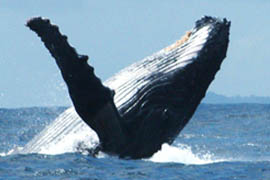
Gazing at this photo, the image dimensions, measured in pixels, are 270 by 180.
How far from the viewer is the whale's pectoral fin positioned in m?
8.61

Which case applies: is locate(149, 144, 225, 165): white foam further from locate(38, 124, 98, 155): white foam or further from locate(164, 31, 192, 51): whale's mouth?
locate(164, 31, 192, 51): whale's mouth

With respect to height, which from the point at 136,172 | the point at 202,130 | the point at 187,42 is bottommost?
the point at 136,172

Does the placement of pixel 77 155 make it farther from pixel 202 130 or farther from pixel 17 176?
pixel 202 130

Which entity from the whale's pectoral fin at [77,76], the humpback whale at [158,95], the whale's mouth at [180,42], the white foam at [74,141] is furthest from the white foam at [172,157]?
the whale's pectoral fin at [77,76]

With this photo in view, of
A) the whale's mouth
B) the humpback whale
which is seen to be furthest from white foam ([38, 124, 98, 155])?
the whale's mouth

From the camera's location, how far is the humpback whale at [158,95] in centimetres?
925

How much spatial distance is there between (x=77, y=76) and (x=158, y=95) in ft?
4.23

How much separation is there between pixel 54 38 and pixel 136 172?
2110 millimetres

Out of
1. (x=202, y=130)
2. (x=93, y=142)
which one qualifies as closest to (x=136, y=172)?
(x=93, y=142)

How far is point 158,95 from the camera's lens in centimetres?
958

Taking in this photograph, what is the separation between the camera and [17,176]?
32.8 ft

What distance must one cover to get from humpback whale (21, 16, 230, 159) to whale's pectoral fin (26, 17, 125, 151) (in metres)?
0.02

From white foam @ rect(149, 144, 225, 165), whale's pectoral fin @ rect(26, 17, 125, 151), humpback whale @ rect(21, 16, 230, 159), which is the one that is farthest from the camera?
white foam @ rect(149, 144, 225, 165)

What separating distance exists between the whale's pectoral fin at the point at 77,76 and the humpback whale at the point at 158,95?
0.02 m
